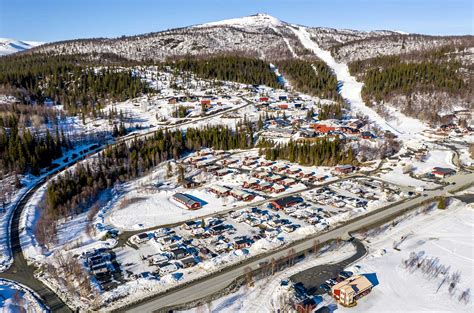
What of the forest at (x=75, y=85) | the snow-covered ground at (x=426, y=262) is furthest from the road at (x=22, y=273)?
the forest at (x=75, y=85)

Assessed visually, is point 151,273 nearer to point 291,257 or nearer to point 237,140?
point 291,257

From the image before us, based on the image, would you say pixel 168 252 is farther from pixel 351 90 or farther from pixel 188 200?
pixel 351 90

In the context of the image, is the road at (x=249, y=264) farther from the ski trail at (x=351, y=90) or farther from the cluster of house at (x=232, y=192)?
the ski trail at (x=351, y=90)

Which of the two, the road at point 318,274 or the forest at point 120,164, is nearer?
the road at point 318,274

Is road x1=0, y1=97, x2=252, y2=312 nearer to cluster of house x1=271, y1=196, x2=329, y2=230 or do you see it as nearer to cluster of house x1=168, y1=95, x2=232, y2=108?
cluster of house x1=271, y1=196, x2=329, y2=230

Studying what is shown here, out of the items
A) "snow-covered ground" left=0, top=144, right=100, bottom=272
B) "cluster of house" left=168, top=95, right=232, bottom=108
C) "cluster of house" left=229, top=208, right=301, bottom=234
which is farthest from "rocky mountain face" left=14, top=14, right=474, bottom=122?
"snow-covered ground" left=0, top=144, right=100, bottom=272

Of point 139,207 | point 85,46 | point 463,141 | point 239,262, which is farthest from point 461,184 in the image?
point 85,46

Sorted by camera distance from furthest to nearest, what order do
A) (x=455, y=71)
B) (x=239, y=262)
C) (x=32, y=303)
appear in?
(x=455, y=71) → (x=239, y=262) → (x=32, y=303)
